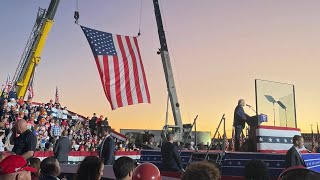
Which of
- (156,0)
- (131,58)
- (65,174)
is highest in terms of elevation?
(156,0)

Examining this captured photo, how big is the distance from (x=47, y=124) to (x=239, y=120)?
12.2m

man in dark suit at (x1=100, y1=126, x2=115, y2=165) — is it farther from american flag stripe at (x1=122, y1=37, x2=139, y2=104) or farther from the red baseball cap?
american flag stripe at (x1=122, y1=37, x2=139, y2=104)

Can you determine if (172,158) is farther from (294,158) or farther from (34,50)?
(34,50)

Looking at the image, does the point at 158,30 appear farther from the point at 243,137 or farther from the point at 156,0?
the point at 243,137

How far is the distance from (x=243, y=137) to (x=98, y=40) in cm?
974

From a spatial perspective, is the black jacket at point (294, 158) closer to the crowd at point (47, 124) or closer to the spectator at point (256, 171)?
the spectator at point (256, 171)

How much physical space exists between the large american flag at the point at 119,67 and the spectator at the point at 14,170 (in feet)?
47.6

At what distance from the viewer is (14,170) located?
10.5ft

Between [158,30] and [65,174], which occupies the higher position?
[158,30]

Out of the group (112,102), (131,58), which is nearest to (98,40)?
(131,58)

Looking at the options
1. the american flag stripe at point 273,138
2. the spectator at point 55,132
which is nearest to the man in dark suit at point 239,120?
the american flag stripe at point 273,138

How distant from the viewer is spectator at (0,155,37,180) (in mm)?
3189

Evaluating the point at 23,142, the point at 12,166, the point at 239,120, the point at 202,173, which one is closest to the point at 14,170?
the point at 12,166

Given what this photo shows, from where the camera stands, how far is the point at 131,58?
19.3 m
